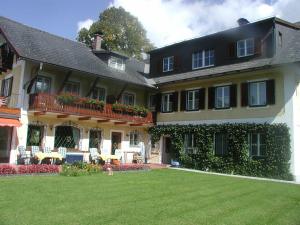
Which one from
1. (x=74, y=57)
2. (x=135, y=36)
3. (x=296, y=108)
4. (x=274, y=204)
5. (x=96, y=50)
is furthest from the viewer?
(x=135, y=36)

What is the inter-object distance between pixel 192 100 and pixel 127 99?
568 cm

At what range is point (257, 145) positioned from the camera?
20.7 metres

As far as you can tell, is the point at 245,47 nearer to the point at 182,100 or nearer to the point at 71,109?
the point at 182,100

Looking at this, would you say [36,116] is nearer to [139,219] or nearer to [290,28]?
[139,219]

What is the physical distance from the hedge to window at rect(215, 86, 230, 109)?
1476 millimetres

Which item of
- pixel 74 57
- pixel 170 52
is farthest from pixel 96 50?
pixel 170 52

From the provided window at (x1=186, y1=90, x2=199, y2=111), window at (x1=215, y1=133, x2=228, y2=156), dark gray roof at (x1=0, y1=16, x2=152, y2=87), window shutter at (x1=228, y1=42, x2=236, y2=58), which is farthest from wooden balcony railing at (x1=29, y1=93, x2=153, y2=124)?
window shutter at (x1=228, y1=42, x2=236, y2=58)

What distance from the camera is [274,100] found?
65.5ft

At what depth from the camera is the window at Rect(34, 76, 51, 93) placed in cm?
2155

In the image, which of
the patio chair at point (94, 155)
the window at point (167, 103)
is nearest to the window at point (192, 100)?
the window at point (167, 103)

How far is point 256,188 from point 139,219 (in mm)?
8007

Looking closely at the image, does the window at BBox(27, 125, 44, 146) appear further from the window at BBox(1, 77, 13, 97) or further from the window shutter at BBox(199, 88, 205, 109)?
the window shutter at BBox(199, 88, 205, 109)

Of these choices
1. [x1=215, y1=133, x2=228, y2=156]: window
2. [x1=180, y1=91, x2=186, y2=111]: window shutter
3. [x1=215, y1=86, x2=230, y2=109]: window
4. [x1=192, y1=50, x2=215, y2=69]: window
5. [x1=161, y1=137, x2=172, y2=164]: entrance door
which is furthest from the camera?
[x1=161, y1=137, x2=172, y2=164]: entrance door

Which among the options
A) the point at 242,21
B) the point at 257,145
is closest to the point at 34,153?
the point at 257,145
